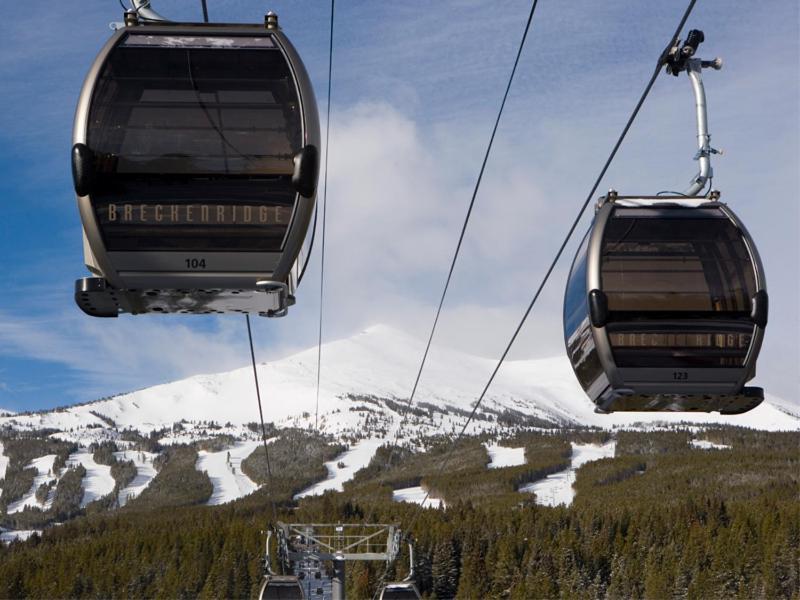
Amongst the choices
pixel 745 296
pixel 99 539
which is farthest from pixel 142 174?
pixel 99 539

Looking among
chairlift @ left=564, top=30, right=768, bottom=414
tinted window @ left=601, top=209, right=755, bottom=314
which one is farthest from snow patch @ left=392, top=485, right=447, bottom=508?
tinted window @ left=601, top=209, right=755, bottom=314

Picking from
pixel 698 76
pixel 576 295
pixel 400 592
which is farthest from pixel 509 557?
pixel 698 76

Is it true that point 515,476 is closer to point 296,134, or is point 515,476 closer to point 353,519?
point 353,519

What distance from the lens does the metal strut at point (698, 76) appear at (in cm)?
1027

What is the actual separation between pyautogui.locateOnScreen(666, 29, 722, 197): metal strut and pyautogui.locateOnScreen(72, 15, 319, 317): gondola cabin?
424cm

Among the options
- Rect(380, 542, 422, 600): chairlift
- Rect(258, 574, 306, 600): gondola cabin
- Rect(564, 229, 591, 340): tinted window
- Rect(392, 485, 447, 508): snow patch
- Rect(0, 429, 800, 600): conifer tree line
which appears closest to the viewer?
Rect(564, 229, 591, 340): tinted window

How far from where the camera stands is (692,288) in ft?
38.8

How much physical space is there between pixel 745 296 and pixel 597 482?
175983mm

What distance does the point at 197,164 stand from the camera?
826 centimetres

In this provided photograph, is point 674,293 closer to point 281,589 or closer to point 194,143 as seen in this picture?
point 194,143

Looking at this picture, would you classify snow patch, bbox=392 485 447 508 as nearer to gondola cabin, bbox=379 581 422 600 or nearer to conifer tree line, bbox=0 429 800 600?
conifer tree line, bbox=0 429 800 600

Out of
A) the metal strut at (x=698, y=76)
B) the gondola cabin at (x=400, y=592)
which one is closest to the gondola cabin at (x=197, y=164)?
the metal strut at (x=698, y=76)

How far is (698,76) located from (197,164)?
5377mm

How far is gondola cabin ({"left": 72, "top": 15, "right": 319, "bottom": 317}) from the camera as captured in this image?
8125mm
